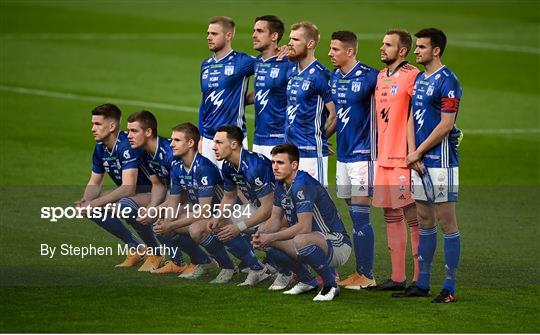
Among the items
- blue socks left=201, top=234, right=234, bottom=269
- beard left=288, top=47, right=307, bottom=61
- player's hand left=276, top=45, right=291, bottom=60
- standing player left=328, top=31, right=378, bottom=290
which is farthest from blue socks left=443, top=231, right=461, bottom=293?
player's hand left=276, top=45, right=291, bottom=60

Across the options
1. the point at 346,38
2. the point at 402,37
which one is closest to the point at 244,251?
the point at 346,38

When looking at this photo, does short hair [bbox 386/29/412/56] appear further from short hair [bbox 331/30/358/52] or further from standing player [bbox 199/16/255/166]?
standing player [bbox 199/16/255/166]

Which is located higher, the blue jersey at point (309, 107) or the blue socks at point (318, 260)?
the blue jersey at point (309, 107)

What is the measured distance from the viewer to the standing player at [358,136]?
12.9 meters

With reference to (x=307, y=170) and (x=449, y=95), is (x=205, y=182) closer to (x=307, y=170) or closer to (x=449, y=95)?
(x=307, y=170)

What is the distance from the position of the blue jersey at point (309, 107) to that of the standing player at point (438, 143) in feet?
4.13

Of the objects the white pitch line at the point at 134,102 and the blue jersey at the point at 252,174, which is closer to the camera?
the blue jersey at the point at 252,174

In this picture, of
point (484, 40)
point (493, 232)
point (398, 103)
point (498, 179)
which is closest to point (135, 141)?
point (398, 103)

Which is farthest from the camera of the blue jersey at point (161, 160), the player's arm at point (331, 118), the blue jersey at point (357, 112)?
the blue jersey at point (161, 160)

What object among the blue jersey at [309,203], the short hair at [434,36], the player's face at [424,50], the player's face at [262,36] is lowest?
the blue jersey at [309,203]

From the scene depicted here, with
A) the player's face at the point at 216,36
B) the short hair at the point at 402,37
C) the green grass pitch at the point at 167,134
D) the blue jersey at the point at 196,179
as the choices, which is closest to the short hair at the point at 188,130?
the blue jersey at the point at 196,179

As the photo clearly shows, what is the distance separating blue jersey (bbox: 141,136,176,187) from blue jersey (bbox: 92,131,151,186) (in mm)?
109

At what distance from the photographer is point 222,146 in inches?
502

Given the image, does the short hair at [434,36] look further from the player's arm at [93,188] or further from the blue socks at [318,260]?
the player's arm at [93,188]
